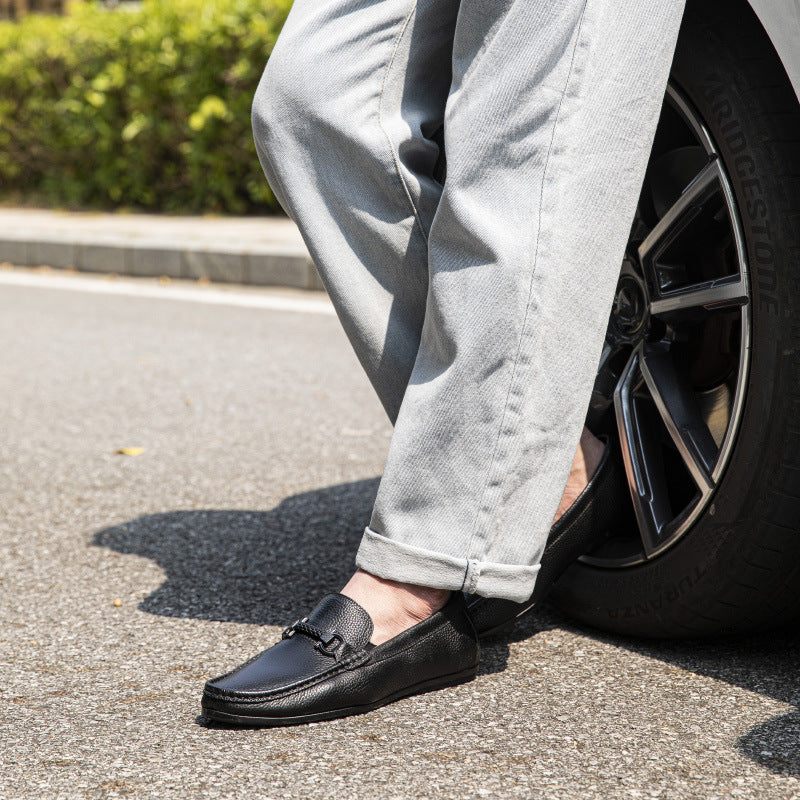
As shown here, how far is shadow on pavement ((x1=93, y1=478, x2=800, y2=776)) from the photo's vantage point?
182 cm

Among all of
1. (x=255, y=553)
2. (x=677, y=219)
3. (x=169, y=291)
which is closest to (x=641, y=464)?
(x=677, y=219)

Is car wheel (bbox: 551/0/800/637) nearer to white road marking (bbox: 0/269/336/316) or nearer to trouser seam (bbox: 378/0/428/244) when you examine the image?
trouser seam (bbox: 378/0/428/244)

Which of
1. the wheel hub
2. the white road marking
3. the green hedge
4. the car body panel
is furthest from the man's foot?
the green hedge

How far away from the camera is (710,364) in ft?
6.51

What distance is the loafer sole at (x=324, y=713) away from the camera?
66.8 inches

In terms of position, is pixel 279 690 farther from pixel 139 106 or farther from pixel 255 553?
pixel 139 106

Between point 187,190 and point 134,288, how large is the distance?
112 inches

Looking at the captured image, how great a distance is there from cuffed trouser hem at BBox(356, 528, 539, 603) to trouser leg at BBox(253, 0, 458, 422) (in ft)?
0.93

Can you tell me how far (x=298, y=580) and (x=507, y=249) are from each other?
867mm

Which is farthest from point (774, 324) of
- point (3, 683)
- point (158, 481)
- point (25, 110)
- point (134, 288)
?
point (25, 110)

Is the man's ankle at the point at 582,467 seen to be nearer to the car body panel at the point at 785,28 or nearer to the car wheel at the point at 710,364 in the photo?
the car wheel at the point at 710,364

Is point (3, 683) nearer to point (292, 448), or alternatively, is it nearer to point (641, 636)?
point (641, 636)

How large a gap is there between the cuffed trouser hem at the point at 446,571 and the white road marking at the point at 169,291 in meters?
→ 4.21

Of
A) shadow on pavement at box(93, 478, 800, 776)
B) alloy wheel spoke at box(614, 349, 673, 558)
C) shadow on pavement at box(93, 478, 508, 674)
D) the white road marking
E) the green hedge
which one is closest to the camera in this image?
shadow on pavement at box(93, 478, 800, 776)
